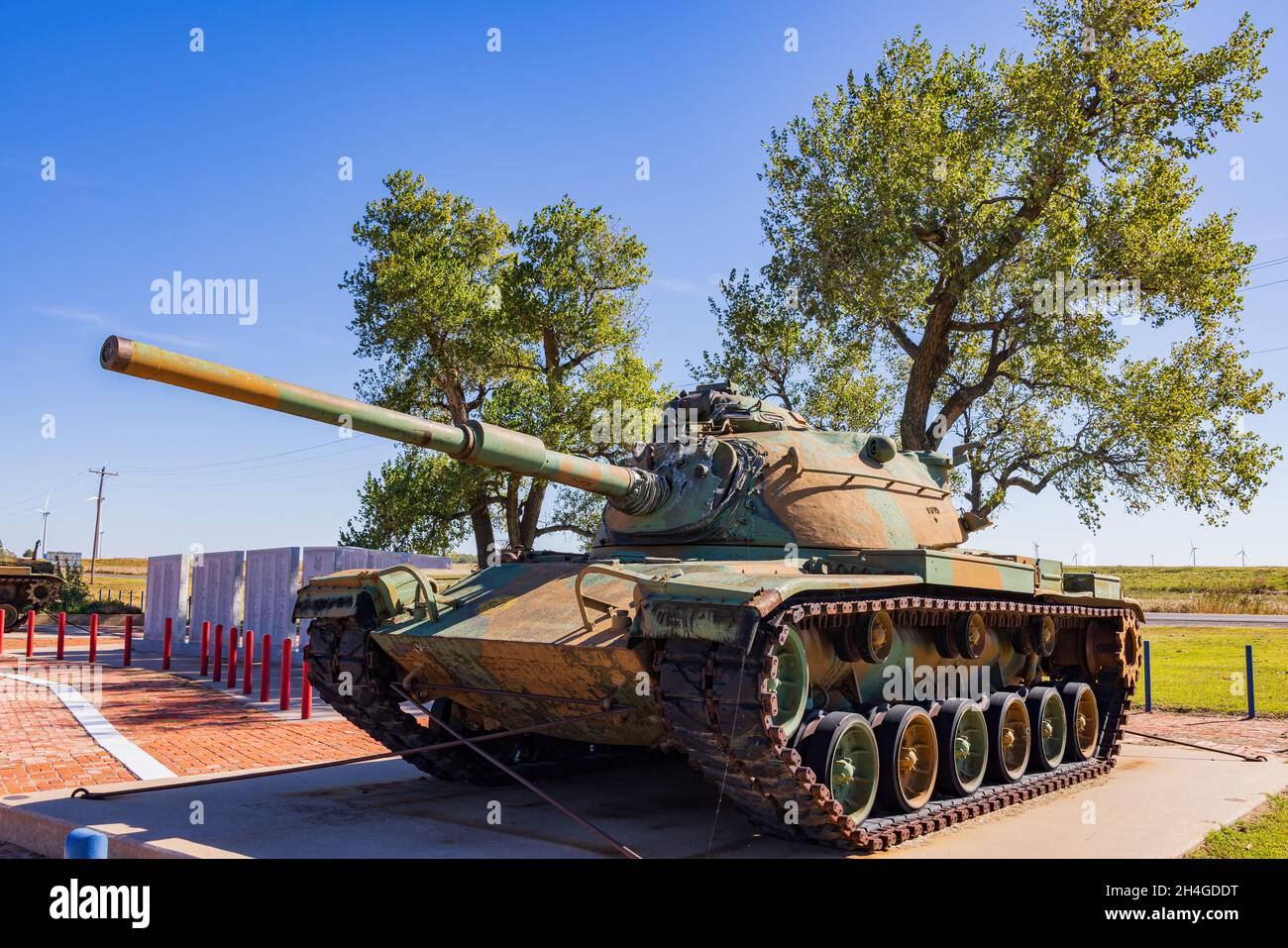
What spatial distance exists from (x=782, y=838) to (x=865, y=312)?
43.0ft

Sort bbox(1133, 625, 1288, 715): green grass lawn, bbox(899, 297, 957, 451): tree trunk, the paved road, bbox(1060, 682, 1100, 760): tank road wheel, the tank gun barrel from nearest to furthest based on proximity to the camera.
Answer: the tank gun barrel < bbox(1060, 682, 1100, 760): tank road wheel < bbox(1133, 625, 1288, 715): green grass lawn < bbox(899, 297, 957, 451): tree trunk < the paved road

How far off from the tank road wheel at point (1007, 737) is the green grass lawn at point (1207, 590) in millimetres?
18745

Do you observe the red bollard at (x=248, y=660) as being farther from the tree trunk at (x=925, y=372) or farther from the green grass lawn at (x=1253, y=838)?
the green grass lawn at (x=1253, y=838)

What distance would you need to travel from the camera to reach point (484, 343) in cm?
2480

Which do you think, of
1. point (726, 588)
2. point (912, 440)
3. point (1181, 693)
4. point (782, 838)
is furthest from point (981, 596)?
point (1181, 693)

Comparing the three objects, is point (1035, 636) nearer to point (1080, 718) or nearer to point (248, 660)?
point (1080, 718)

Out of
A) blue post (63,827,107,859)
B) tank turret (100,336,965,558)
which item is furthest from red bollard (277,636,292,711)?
blue post (63,827,107,859)

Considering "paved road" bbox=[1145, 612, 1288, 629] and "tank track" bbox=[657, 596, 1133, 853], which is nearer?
"tank track" bbox=[657, 596, 1133, 853]

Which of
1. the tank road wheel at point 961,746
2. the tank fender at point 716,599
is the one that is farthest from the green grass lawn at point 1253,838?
the tank fender at point 716,599

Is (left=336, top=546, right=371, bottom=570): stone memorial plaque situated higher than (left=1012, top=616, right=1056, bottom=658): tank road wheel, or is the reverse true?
(left=336, top=546, right=371, bottom=570): stone memorial plaque

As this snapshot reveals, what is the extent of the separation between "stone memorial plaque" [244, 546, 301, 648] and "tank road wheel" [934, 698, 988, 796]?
1406 centimetres

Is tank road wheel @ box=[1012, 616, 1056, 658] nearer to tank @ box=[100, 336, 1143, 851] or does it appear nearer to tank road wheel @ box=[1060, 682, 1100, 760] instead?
tank @ box=[100, 336, 1143, 851]

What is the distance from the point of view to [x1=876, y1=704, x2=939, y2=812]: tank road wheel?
7.73m

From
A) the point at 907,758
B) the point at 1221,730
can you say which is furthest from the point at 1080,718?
the point at 1221,730
